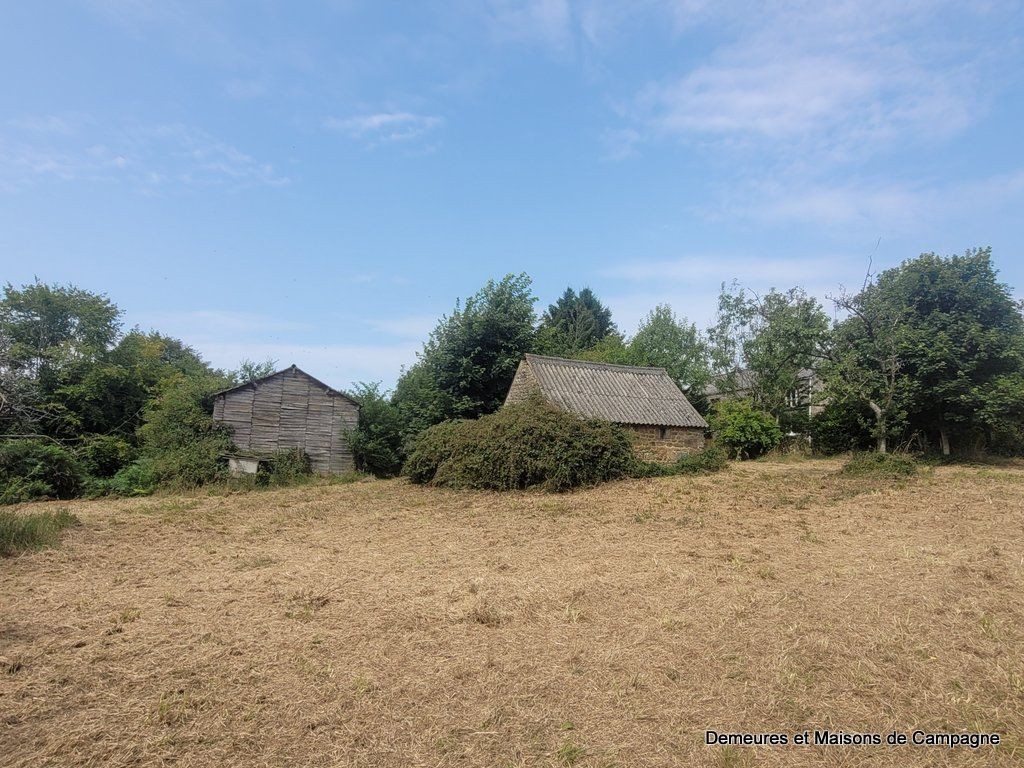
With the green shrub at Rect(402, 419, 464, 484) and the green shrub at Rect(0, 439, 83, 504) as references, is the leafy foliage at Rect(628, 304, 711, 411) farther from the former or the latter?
the green shrub at Rect(0, 439, 83, 504)

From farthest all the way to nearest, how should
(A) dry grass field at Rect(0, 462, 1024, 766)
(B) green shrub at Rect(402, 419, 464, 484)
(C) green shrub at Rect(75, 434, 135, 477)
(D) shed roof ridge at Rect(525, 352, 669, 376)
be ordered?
(D) shed roof ridge at Rect(525, 352, 669, 376), (C) green shrub at Rect(75, 434, 135, 477), (B) green shrub at Rect(402, 419, 464, 484), (A) dry grass field at Rect(0, 462, 1024, 766)

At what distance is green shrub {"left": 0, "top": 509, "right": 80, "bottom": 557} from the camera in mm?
9058

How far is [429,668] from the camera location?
496cm

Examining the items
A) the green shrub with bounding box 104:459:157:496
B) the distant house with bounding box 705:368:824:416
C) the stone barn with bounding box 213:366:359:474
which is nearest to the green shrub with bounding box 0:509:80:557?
the green shrub with bounding box 104:459:157:496

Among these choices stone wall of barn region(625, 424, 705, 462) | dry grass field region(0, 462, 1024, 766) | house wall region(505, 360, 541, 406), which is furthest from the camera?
house wall region(505, 360, 541, 406)

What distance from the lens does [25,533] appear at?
9.51 metres

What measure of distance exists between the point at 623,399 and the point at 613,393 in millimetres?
447

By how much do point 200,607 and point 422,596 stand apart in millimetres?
2294

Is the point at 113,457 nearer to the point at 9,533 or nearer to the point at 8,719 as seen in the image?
the point at 9,533

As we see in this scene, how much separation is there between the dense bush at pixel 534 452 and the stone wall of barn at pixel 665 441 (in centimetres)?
310

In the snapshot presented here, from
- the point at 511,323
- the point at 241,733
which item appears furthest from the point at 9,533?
the point at 511,323

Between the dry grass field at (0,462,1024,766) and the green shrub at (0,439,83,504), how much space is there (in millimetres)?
10233

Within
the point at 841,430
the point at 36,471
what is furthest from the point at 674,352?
the point at 36,471

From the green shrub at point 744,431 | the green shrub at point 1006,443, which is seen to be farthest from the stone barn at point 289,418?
the green shrub at point 1006,443
